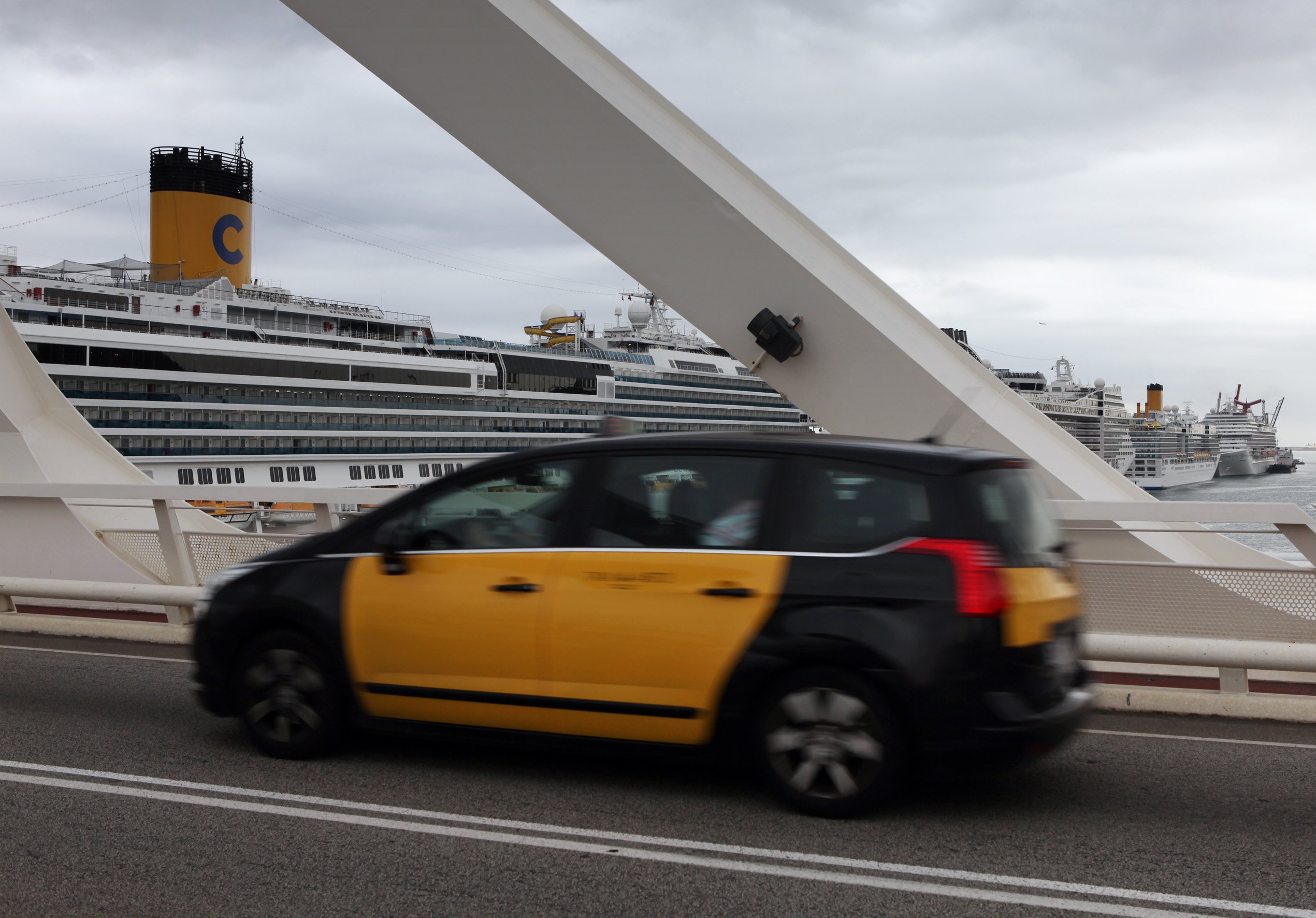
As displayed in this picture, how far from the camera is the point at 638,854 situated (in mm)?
4117

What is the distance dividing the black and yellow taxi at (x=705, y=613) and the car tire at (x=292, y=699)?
1 cm

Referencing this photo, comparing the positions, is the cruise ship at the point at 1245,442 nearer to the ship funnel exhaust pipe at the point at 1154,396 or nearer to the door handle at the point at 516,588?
the ship funnel exhaust pipe at the point at 1154,396

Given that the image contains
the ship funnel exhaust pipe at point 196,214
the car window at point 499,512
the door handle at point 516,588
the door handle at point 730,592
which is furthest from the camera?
the ship funnel exhaust pipe at point 196,214

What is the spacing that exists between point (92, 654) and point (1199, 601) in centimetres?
748

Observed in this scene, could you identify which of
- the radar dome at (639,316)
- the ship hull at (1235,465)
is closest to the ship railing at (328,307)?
the radar dome at (639,316)

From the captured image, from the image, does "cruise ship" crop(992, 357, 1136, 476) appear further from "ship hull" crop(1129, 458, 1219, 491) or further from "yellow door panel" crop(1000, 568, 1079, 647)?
"yellow door panel" crop(1000, 568, 1079, 647)

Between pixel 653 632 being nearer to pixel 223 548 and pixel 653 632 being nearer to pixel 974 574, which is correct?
pixel 974 574

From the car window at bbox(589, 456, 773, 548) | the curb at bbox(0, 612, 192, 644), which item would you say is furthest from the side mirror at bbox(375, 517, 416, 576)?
the curb at bbox(0, 612, 192, 644)

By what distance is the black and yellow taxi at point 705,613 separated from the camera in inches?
171

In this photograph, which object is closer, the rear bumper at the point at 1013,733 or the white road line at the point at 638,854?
the white road line at the point at 638,854

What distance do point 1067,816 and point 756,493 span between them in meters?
1.80

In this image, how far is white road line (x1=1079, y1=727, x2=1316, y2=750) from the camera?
225 inches

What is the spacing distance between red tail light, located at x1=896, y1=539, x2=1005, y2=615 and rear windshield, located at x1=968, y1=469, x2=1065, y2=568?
0.08m

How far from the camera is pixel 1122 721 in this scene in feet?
20.5
